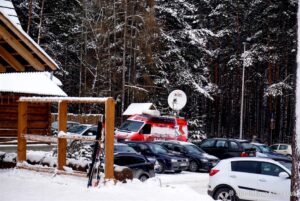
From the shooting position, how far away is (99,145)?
442 inches

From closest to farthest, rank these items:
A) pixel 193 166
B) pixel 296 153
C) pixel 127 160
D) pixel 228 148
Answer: pixel 296 153 < pixel 127 160 < pixel 193 166 < pixel 228 148

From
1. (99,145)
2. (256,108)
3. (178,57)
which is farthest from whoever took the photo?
(256,108)

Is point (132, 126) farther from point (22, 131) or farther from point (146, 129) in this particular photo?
point (22, 131)

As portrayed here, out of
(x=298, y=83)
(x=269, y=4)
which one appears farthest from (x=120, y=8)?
(x=298, y=83)

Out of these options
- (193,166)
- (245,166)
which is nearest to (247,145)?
(193,166)

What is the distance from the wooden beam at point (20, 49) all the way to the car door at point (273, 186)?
22.5 ft

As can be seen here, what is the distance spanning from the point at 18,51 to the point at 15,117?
1318cm

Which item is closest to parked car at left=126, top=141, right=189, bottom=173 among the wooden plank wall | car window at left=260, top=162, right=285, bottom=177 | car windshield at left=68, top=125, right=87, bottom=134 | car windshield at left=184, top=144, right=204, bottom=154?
car windshield at left=184, top=144, right=204, bottom=154

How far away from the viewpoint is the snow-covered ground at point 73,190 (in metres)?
9.96

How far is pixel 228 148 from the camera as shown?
2783 centimetres

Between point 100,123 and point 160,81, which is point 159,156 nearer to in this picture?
point 100,123

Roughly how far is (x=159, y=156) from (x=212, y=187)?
895 centimetres

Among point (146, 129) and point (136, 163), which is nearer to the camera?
point (136, 163)

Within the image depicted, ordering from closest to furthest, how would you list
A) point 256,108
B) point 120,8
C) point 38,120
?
point 38,120
point 120,8
point 256,108
